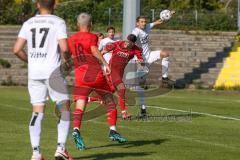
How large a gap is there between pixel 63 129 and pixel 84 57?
240 cm

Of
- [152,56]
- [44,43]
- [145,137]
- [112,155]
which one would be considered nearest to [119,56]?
[152,56]

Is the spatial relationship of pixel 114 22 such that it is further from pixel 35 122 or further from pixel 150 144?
pixel 35 122

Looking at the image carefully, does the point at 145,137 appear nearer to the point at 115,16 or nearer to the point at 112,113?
the point at 112,113

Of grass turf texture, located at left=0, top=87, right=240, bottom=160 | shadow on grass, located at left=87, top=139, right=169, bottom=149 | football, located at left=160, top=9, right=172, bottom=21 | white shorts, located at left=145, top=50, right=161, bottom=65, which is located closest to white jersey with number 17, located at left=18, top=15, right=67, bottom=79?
grass turf texture, located at left=0, top=87, right=240, bottom=160

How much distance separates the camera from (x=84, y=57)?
13477 millimetres

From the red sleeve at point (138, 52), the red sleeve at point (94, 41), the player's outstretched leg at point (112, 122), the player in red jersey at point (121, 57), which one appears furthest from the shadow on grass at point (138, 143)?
the red sleeve at point (138, 52)

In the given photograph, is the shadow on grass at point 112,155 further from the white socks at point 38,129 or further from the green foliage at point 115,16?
the green foliage at point 115,16

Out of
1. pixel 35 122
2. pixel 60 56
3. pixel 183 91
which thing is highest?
pixel 60 56

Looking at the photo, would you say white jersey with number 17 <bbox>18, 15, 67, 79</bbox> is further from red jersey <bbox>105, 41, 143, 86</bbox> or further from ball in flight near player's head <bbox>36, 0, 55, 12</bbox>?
red jersey <bbox>105, 41, 143, 86</bbox>

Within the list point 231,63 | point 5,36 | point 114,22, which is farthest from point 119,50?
point 114,22

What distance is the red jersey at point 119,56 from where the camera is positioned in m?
18.0

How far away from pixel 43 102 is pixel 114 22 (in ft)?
113

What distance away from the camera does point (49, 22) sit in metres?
11.0

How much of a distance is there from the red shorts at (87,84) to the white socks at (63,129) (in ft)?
6.37
